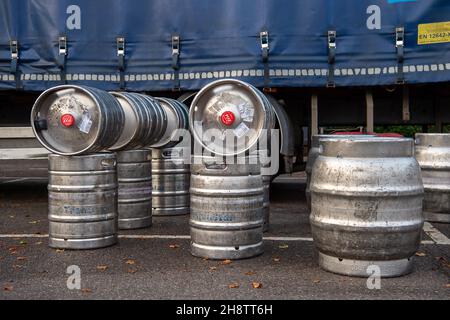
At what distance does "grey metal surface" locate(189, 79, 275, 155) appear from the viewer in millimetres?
6465

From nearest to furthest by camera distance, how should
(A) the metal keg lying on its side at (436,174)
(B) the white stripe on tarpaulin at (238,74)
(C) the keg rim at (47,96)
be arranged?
(C) the keg rim at (47,96)
(A) the metal keg lying on its side at (436,174)
(B) the white stripe on tarpaulin at (238,74)

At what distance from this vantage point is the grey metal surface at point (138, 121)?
727 cm

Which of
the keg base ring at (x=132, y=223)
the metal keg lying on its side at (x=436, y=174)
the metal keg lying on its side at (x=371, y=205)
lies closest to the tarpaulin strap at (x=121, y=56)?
the keg base ring at (x=132, y=223)

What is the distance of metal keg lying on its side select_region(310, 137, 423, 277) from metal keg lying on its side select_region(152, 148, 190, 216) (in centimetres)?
371

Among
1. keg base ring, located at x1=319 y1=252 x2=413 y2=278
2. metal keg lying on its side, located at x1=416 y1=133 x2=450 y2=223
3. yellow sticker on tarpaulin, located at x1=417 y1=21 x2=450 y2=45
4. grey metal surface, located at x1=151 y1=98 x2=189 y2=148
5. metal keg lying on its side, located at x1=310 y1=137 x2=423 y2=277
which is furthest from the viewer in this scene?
yellow sticker on tarpaulin, located at x1=417 y1=21 x2=450 y2=45

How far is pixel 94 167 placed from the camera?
21.5 ft

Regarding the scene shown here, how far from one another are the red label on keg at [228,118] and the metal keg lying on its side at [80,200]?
1.28 meters

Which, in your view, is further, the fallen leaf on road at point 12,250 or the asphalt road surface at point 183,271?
the fallen leaf on road at point 12,250

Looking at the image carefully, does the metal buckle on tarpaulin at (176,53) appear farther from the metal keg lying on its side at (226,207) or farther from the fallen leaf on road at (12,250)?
the fallen leaf on road at (12,250)

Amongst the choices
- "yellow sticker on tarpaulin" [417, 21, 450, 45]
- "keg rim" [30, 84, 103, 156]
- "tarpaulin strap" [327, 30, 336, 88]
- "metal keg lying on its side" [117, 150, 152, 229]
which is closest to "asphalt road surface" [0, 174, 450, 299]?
"metal keg lying on its side" [117, 150, 152, 229]

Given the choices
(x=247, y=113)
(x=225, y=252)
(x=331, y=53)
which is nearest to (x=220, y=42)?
(x=331, y=53)

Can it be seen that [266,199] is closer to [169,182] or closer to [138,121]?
[138,121]

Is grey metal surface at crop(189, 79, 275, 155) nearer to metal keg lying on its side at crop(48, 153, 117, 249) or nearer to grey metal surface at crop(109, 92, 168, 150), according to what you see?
grey metal surface at crop(109, 92, 168, 150)

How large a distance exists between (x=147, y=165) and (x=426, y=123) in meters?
5.16
